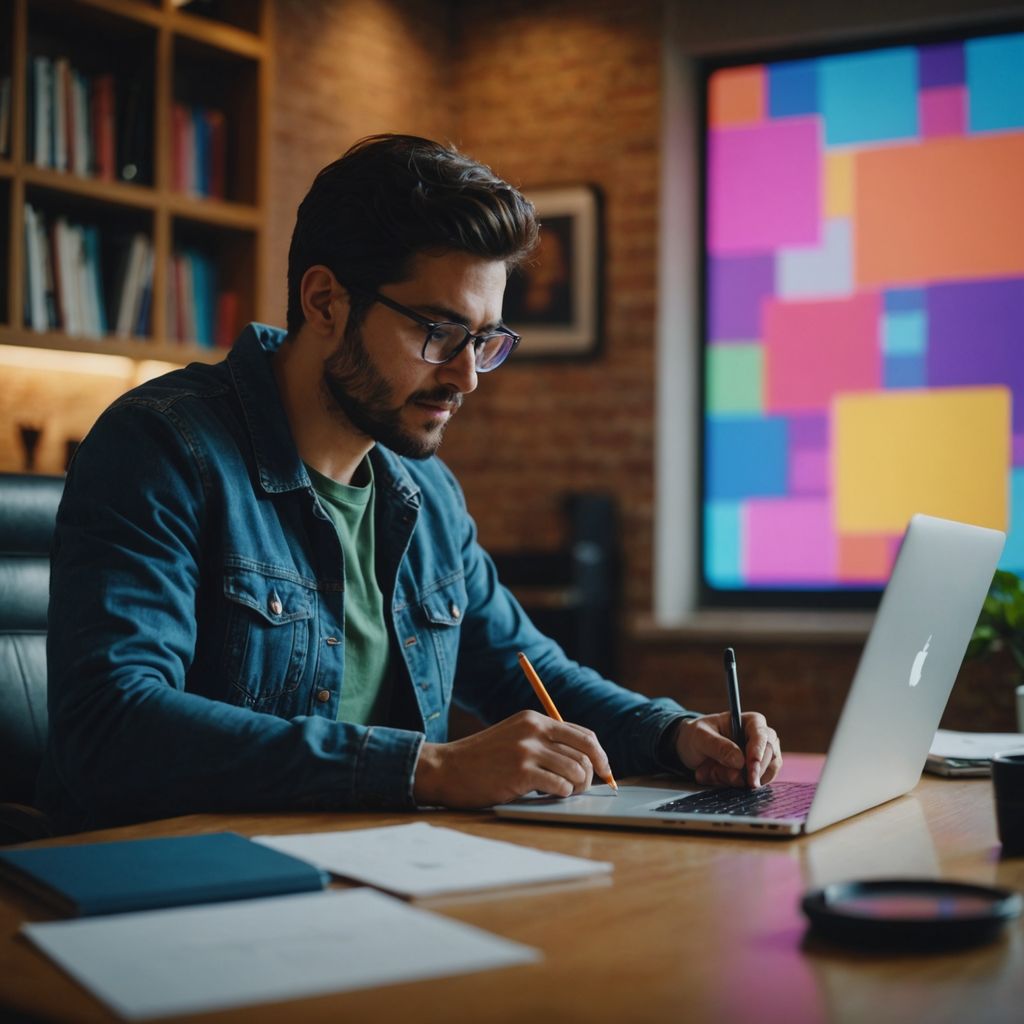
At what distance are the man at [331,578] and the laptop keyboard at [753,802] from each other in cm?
4

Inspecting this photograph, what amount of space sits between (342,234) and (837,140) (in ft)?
9.86

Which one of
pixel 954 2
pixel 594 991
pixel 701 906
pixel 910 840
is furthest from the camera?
pixel 954 2

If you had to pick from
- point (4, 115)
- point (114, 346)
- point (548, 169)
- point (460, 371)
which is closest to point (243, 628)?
point (460, 371)

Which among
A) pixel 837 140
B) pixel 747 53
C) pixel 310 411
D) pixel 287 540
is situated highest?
pixel 747 53

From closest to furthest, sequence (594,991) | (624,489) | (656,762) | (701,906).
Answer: (594,991), (701,906), (656,762), (624,489)

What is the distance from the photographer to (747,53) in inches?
179

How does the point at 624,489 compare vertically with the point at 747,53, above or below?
below

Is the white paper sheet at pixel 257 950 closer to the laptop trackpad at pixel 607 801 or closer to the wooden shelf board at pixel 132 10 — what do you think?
the laptop trackpad at pixel 607 801

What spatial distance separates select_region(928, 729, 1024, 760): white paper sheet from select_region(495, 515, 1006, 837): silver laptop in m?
0.23

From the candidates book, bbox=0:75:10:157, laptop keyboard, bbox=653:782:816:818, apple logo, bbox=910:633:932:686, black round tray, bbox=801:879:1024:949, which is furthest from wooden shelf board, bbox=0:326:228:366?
black round tray, bbox=801:879:1024:949

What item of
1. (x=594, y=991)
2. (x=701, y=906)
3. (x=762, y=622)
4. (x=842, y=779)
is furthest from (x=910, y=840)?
(x=762, y=622)

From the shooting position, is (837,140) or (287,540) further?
(837,140)

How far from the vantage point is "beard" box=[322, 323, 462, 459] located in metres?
1.79

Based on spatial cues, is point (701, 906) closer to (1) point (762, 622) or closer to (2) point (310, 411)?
(2) point (310, 411)
